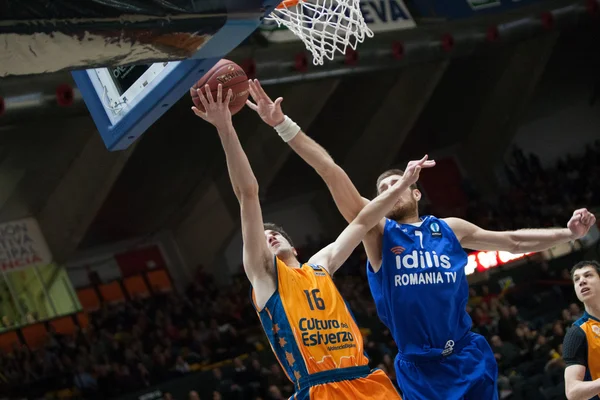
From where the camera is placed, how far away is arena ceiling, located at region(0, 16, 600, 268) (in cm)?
1619

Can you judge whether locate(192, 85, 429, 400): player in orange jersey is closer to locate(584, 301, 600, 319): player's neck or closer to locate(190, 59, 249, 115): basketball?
locate(190, 59, 249, 115): basketball

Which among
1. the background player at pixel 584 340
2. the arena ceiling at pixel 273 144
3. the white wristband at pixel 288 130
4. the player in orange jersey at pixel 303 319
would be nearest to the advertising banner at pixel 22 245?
the arena ceiling at pixel 273 144

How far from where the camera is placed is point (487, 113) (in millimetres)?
23078

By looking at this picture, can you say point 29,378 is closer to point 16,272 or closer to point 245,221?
point 16,272

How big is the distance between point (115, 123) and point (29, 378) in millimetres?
9594

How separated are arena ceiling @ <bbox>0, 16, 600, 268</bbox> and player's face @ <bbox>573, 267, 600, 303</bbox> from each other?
828cm

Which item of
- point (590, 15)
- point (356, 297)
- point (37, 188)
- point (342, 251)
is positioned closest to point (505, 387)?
point (356, 297)

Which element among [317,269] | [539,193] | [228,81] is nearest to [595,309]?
[317,269]

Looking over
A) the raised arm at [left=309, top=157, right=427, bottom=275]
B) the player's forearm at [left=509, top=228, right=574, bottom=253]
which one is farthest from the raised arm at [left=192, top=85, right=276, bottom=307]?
the player's forearm at [left=509, top=228, right=574, bottom=253]

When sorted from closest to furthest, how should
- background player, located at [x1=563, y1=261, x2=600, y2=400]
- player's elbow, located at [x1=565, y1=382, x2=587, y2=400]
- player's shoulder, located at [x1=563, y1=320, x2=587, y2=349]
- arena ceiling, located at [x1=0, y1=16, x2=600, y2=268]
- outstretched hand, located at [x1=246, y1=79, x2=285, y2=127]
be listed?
1. outstretched hand, located at [x1=246, y1=79, x2=285, y2=127]
2. player's elbow, located at [x1=565, y1=382, x2=587, y2=400]
3. background player, located at [x1=563, y1=261, x2=600, y2=400]
4. player's shoulder, located at [x1=563, y1=320, x2=587, y2=349]
5. arena ceiling, located at [x1=0, y1=16, x2=600, y2=268]

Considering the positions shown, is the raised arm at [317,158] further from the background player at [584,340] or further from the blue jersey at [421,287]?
the background player at [584,340]

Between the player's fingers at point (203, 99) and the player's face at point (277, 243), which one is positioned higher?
the player's fingers at point (203, 99)

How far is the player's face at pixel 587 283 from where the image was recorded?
564 centimetres

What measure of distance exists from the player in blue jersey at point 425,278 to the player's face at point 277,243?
392mm
